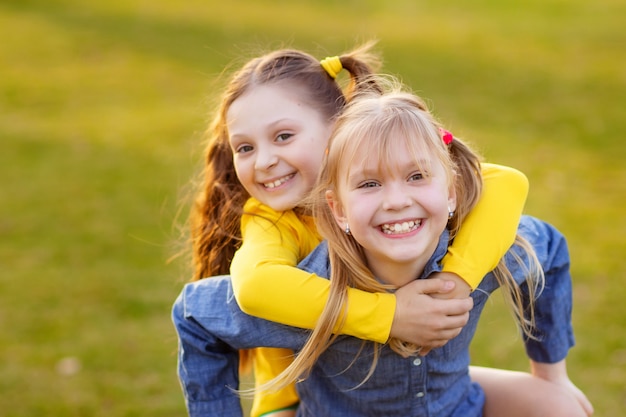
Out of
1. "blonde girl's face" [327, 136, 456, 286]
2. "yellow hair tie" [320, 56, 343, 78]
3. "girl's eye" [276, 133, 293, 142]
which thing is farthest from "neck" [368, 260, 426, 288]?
"yellow hair tie" [320, 56, 343, 78]

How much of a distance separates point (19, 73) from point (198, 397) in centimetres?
973

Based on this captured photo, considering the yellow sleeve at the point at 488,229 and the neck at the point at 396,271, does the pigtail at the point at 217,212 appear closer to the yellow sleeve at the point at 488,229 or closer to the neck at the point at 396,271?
the neck at the point at 396,271

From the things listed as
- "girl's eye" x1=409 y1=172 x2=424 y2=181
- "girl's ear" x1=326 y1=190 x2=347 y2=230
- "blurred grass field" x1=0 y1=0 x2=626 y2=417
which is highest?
"girl's eye" x1=409 y1=172 x2=424 y2=181

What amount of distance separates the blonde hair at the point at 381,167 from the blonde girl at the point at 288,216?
0.12 ft

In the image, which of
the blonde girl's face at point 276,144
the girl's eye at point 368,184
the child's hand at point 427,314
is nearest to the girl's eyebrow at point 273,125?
the blonde girl's face at point 276,144

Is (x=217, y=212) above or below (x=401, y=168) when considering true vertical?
below

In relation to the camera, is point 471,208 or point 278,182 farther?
point 278,182

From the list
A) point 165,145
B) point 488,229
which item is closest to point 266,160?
point 488,229

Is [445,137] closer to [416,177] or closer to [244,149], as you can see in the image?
[416,177]

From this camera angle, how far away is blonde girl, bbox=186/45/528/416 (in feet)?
7.50

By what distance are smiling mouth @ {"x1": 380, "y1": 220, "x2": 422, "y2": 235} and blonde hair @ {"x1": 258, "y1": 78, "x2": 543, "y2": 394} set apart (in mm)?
139

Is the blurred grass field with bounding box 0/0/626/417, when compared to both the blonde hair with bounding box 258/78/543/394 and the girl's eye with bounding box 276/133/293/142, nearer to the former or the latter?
the girl's eye with bounding box 276/133/293/142

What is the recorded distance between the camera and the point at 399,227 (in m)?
2.22

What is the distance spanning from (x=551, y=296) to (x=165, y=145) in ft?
20.0
